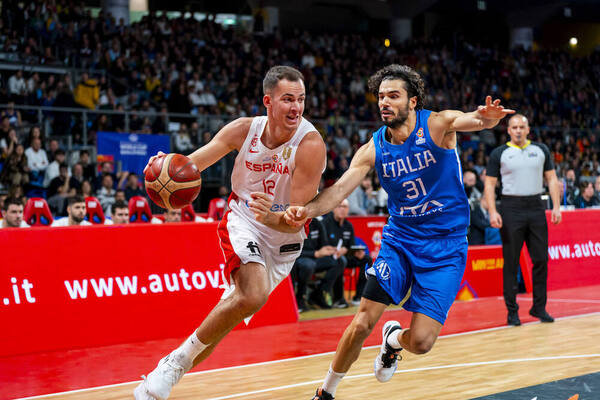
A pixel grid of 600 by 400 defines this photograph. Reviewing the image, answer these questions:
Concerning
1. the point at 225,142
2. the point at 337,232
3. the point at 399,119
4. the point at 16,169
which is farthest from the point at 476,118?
the point at 16,169

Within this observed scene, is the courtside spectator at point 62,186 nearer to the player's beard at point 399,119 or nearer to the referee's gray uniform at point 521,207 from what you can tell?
the referee's gray uniform at point 521,207

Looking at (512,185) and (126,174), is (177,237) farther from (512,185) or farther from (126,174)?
(126,174)

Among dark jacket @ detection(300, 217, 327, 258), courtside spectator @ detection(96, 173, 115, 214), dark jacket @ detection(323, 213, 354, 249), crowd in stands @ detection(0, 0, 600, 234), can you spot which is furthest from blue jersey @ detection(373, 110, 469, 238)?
courtside spectator @ detection(96, 173, 115, 214)

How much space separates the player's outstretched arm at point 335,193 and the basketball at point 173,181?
2.58 feet

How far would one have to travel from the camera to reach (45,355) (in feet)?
24.2

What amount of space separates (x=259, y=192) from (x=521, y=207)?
4.98 m

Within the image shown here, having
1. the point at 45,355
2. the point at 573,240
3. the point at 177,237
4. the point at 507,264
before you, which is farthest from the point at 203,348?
the point at 573,240

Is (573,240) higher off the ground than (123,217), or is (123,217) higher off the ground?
(123,217)

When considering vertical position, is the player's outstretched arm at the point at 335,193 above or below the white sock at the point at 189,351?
above

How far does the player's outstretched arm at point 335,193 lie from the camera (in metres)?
4.36

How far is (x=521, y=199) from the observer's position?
888 cm

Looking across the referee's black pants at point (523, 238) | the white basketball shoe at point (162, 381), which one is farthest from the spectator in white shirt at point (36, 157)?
the white basketball shoe at point (162, 381)

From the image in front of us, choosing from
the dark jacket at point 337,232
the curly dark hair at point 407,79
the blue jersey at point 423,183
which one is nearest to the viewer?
the blue jersey at point 423,183

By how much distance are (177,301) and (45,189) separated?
628cm
